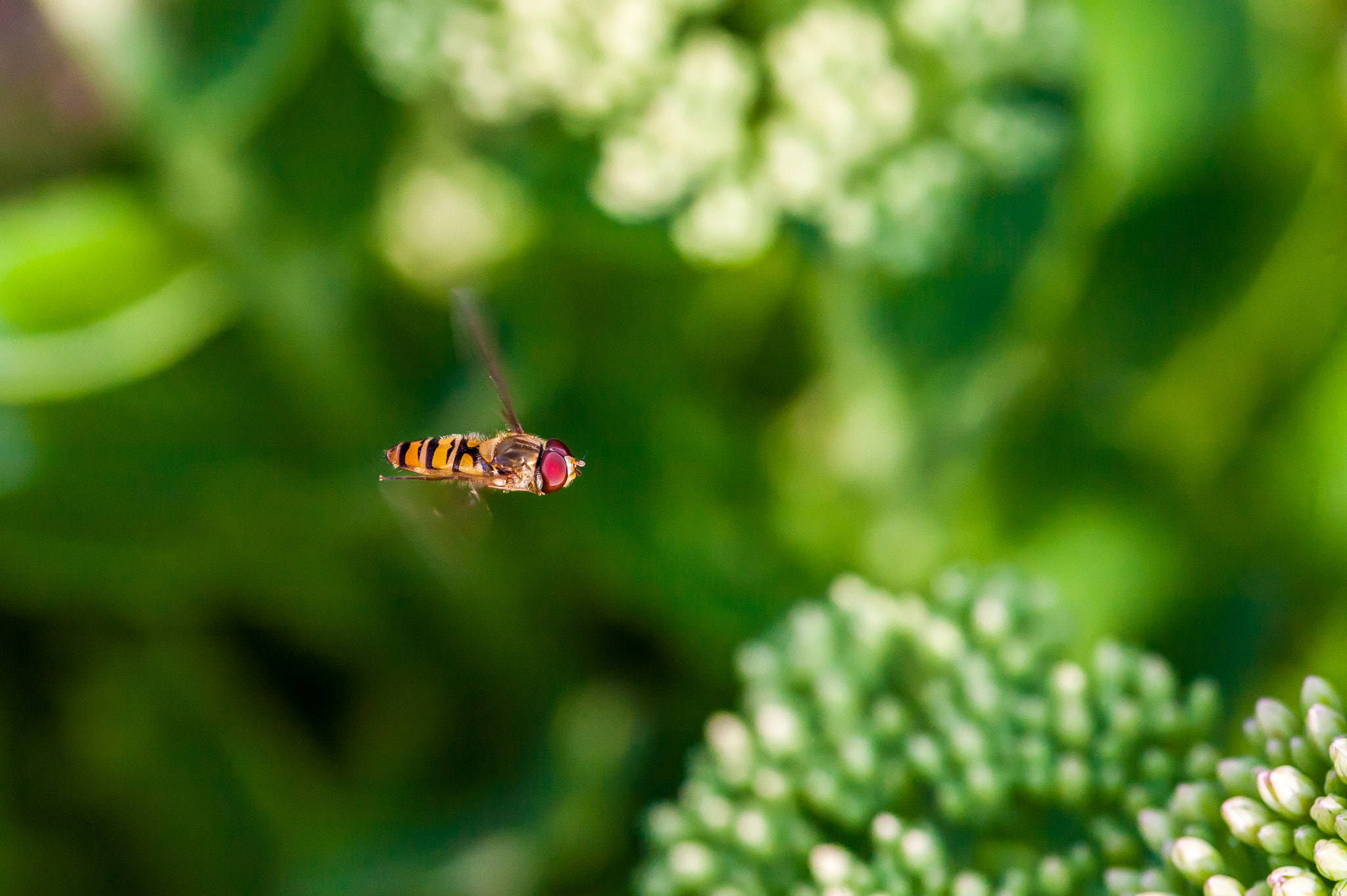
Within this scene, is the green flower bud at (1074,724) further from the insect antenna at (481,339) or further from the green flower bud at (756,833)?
the insect antenna at (481,339)

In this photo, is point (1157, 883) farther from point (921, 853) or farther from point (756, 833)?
point (756, 833)

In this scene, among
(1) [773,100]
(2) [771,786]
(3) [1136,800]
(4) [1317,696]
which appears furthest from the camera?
(1) [773,100]

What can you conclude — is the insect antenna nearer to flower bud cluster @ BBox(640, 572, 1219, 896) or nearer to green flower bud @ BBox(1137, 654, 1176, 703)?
flower bud cluster @ BBox(640, 572, 1219, 896)

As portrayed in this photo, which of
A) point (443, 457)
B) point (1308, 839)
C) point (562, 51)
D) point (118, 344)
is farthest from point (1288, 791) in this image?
point (118, 344)

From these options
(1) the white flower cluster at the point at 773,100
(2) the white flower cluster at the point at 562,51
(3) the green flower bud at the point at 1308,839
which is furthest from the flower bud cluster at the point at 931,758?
(2) the white flower cluster at the point at 562,51

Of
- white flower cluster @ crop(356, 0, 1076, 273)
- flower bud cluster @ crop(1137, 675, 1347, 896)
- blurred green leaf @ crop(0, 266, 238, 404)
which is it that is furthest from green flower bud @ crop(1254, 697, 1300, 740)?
blurred green leaf @ crop(0, 266, 238, 404)

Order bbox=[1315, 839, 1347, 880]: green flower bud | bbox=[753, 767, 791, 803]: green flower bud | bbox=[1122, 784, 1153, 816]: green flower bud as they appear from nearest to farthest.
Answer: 1. bbox=[1315, 839, 1347, 880]: green flower bud
2. bbox=[1122, 784, 1153, 816]: green flower bud
3. bbox=[753, 767, 791, 803]: green flower bud
